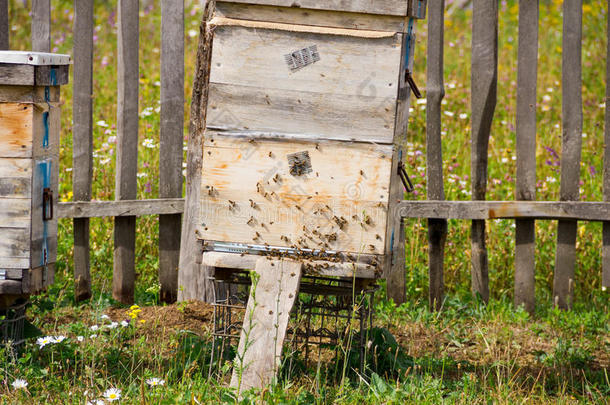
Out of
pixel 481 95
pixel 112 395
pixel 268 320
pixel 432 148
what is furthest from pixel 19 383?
pixel 481 95

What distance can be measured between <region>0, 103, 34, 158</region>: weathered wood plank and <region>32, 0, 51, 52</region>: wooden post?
1.40 m

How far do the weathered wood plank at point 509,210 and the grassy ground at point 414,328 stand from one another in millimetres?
588

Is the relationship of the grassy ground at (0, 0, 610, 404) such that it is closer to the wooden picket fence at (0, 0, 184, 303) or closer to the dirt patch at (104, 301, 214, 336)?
the dirt patch at (104, 301, 214, 336)

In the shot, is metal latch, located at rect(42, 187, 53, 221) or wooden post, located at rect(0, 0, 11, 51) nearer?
metal latch, located at rect(42, 187, 53, 221)

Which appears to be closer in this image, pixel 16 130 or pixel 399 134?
pixel 399 134

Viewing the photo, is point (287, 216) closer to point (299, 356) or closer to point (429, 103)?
point (299, 356)

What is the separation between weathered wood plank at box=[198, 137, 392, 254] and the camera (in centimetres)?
316

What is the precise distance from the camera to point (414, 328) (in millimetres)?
4629

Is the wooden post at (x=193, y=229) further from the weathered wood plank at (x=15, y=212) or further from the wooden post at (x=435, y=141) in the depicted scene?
the wooden post at (x=435, y=141)

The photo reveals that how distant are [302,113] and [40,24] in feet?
7.50

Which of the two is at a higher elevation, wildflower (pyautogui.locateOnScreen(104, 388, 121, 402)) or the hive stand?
the hive stand

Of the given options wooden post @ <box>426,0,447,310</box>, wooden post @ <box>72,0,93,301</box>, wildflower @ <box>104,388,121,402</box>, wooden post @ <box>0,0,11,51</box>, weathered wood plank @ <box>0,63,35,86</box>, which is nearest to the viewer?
wildflower @ <box>104,388,121,402</box>

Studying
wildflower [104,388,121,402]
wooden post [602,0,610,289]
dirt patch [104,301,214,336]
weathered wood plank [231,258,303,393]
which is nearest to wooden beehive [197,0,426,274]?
weathered wood plank [231,258,303,393]

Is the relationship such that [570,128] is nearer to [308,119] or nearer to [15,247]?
[308,119]
